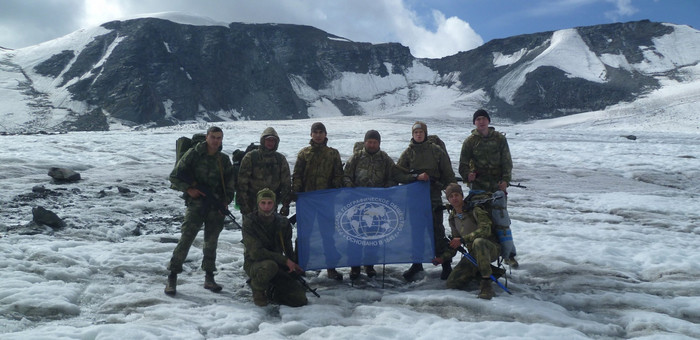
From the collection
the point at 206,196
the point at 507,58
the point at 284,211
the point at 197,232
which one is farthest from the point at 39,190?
the point at 507,58

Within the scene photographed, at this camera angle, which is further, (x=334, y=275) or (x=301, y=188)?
(x=301, y=188)

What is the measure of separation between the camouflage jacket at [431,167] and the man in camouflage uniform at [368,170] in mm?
166

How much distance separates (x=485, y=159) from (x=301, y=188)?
3.00 m

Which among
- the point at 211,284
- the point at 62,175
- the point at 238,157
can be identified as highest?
the point at 238,157

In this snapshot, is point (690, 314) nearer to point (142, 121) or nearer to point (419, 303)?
point (419, 303)

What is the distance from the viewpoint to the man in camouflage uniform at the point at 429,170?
7047 millimetres

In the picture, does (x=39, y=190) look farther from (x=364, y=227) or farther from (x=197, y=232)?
(x=364, y=227)

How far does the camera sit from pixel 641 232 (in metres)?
9.94

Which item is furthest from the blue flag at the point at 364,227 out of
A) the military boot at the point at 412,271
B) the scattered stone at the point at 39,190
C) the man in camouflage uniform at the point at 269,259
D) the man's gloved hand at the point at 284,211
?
the scattered stone at the point at 39,190

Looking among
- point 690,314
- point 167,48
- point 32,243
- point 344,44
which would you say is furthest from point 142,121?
point 690,314

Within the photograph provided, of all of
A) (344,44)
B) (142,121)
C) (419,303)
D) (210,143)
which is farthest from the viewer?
(344,44)

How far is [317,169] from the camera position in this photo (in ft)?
23.2

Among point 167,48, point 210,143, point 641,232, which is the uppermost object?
point 167,48

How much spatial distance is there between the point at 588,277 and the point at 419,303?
115 inches
